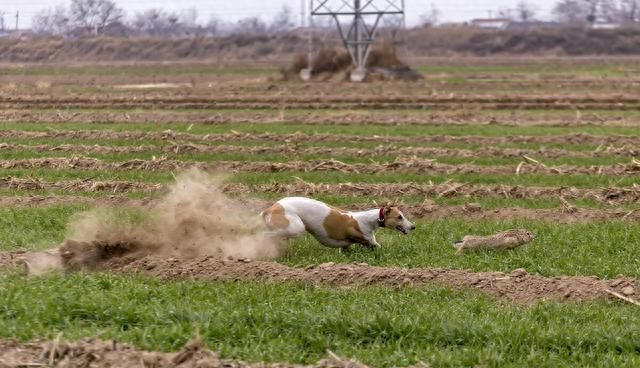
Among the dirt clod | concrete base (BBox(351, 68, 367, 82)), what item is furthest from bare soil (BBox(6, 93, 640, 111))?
the dirt clod

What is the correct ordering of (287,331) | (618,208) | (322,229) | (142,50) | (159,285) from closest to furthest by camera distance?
(287,331) < (159,285) < (322,229) < (618,208) < (142,50)

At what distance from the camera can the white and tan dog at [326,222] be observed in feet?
41.8

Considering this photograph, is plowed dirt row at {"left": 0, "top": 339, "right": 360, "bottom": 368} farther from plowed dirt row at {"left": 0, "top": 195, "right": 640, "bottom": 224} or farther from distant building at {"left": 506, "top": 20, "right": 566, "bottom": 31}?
distant building at {"left": 506, "top": 20, "right": 566, "bottom": 31}

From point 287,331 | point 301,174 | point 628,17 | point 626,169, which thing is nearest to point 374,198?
point 301,174

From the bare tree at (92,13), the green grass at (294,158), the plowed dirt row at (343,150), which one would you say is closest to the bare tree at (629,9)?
the bare tree at (92,13)

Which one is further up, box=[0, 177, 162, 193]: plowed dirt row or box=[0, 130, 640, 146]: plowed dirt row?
box=[0, 177, 162, 193]: plowed dirt row

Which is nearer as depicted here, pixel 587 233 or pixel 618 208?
pixel 587 233

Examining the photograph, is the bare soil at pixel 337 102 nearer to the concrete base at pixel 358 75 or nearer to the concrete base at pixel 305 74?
the concrete base at pixel 358 75

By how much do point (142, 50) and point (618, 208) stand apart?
346 ft

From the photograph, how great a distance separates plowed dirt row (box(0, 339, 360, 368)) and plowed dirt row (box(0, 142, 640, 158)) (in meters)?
15.7

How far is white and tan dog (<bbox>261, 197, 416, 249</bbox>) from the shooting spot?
41.8 feet

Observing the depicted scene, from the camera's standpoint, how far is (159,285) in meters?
10.6

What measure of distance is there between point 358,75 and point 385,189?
4168 cm

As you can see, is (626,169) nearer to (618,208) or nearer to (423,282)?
(618,208)
